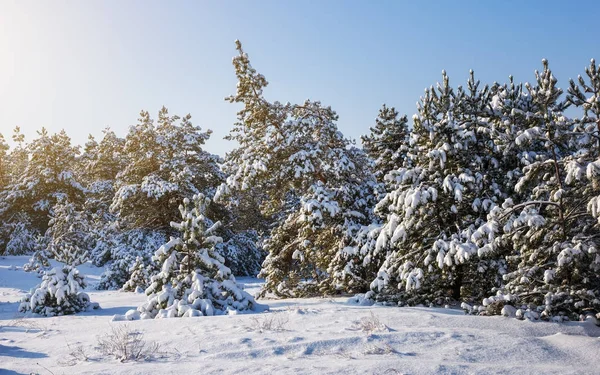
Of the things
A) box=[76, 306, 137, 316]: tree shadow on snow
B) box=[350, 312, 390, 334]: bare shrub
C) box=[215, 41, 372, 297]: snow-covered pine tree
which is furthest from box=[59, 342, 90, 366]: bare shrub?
box=[215, 41, 372, 297]: snow-covered pine tree

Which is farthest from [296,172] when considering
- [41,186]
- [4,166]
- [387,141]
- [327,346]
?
[4,166]

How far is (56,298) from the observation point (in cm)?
946

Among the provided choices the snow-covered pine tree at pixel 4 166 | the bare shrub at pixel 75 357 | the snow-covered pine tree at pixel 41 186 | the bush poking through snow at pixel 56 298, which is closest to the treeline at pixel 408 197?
the bush poking through snow at pixel 56 298

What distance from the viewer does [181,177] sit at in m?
18.5

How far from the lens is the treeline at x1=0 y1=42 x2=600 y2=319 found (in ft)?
21.1

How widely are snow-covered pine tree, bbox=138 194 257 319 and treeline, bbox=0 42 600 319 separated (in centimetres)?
290

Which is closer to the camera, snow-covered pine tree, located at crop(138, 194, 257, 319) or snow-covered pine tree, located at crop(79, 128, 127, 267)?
snow-covered pine tree, located at crop(138, 194, 257, 319)

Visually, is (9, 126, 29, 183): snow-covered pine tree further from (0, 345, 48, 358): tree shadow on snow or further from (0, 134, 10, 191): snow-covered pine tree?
(0, 345, 48, 358): tree shadow on snow

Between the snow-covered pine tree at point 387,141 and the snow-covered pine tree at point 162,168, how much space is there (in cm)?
970

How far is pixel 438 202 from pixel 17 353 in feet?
25.6

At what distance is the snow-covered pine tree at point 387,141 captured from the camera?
11.9 m

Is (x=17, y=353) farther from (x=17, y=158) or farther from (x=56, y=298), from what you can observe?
(x=17, y=158)

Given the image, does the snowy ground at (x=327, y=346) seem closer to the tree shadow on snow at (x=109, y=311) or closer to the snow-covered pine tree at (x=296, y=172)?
the tree shadow on snow at (x=109, y=311)

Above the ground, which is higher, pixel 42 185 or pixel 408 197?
pixel 42 185
